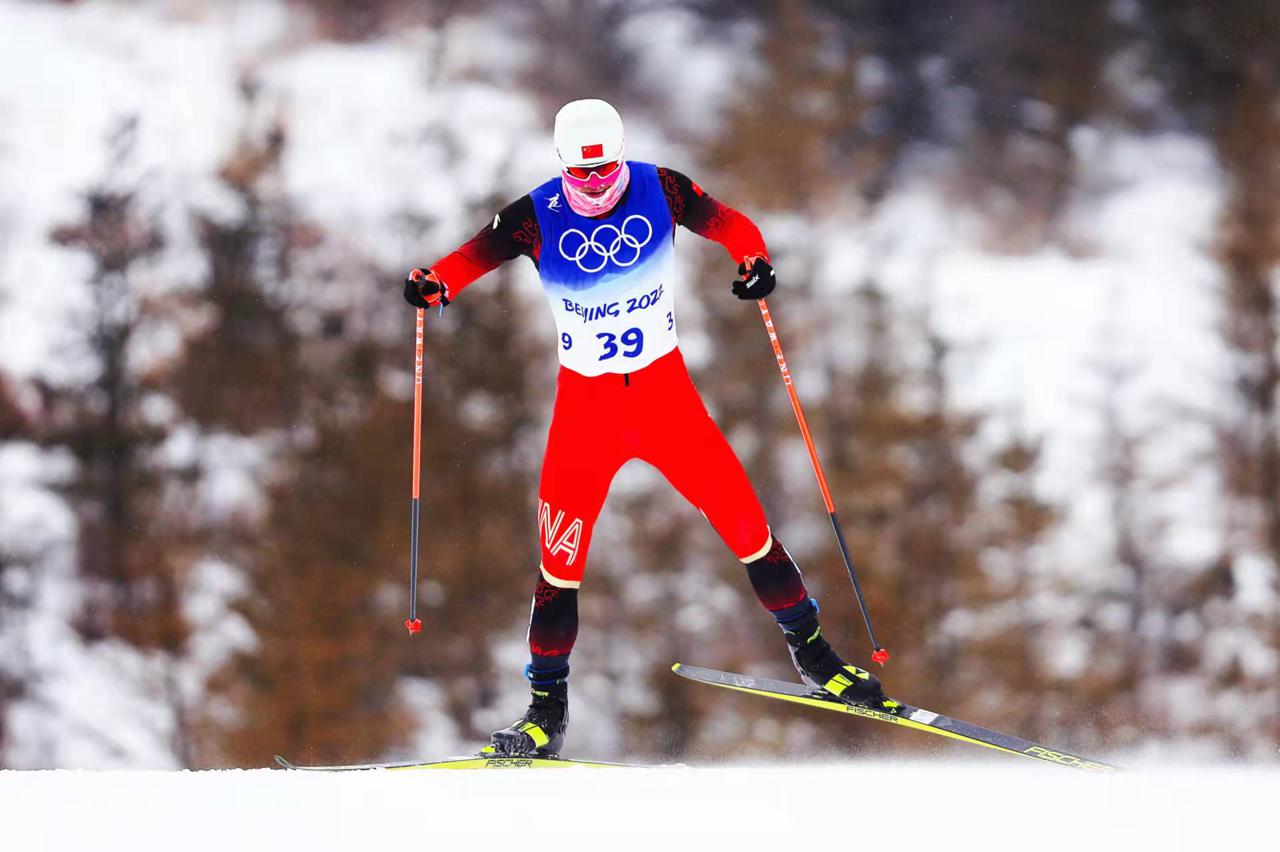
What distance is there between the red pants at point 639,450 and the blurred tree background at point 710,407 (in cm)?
237

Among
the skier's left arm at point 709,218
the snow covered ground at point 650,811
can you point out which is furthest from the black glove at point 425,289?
the snow covered ground at point 650,811

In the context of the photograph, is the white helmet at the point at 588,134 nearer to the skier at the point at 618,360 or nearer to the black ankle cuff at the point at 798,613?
the skier at the point at 618,360

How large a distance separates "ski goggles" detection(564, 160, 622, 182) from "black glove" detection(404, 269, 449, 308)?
0.44 meters

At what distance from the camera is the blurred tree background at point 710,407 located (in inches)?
203

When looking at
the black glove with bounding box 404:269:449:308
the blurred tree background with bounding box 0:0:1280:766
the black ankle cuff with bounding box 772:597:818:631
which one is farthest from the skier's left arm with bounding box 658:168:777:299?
the blurred tree background with bounding box 0:0:1280:766

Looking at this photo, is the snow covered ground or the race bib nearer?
the snow covered ground

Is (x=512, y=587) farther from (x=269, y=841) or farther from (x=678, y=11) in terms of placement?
(x=269, y=841)

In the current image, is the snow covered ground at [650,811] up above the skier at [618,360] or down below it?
below

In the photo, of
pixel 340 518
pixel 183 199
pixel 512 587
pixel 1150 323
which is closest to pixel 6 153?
pixel 183 199

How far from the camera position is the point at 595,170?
9.00 ft

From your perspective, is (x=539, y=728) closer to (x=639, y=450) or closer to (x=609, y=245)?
(x=639, y=450)

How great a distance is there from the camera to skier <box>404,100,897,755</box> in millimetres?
2809

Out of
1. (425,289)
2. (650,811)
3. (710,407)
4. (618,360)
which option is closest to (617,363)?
(618,360)

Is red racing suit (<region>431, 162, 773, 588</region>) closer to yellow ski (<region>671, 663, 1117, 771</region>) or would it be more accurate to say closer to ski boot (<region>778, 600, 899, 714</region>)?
ski boot (<region>778, 600, 899, 714</region>)
